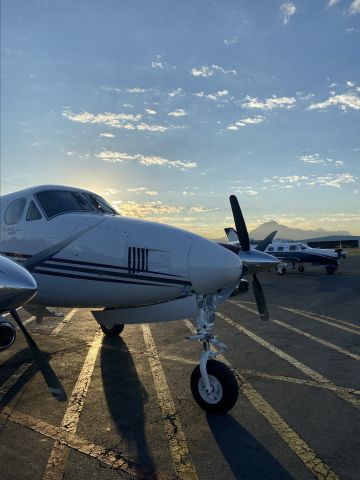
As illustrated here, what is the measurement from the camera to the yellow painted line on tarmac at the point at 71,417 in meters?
4.63

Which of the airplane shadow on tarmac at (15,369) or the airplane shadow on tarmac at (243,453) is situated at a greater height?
the airplane shadow on tarmac at (243,453)

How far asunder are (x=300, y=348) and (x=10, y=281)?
8.03 m

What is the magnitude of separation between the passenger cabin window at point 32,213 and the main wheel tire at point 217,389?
15.1 ft

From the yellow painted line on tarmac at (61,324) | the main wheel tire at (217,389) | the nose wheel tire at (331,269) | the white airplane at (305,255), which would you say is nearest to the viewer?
the main wheel tire at (217,389)

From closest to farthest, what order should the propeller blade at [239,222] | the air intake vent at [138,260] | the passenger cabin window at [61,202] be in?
the air intake vent at [138,260]
the passenger cabin window at [61,202]
the propeller blade at [239,222]

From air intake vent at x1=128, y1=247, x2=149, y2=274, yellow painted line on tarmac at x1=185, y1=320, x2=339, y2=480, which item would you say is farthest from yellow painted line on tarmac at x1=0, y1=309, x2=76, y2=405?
yellow painted line on tarmac at x1=185, y1=320, x2=339, y2=480

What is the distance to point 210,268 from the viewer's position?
6188mm

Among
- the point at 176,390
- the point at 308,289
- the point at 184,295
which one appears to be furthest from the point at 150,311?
the point at 308,289

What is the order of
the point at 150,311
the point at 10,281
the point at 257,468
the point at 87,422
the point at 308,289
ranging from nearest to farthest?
1. the point at 10,281
2. the point at 257,468
3. the point at 87,422
4. the point at 150,311
5. the point at 308,289

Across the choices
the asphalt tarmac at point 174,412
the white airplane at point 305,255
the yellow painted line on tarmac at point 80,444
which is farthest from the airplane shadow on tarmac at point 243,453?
the white airplane at point 305,255

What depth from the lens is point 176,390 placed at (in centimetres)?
717

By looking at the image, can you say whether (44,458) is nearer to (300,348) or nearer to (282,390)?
(282,390)

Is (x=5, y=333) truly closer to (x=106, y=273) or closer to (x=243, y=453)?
(x=106, y=273)

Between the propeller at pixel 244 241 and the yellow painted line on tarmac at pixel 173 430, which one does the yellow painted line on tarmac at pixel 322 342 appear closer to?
the propeller at pixel 244 241
